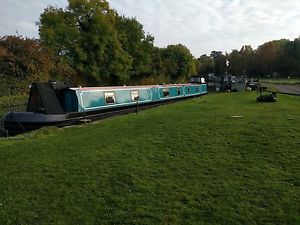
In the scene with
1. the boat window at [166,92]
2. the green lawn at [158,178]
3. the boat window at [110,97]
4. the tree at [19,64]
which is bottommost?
the green lawn at [158,178]

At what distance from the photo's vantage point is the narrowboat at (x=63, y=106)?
1492 cm

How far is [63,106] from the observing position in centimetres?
1656

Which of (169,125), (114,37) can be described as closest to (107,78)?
(114,37)

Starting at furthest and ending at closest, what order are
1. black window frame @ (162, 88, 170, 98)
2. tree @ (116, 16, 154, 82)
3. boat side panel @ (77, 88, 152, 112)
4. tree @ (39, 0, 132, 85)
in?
tree @ (116, 16, 154, 82) → tree @ (39, 0, 132, 85) → black window frame @ (162, 88, 170, 98) → boat side panel @ (77, 88, 152, 112)

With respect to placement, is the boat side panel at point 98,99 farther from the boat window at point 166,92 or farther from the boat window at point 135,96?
the boat window at point 166,92

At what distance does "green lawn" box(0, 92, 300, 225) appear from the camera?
203 inches

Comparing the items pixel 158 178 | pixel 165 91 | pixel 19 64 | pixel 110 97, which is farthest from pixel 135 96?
pixel 158 178

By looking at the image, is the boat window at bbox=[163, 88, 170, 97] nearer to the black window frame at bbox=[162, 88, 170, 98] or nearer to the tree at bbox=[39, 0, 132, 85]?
the black window frame at bbox=[162, 88, 170, 98]

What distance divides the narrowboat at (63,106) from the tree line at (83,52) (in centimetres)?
987

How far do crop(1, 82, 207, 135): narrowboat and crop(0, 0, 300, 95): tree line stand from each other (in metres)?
9.87

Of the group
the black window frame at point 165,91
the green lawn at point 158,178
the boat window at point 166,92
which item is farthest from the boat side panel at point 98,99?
the green lawn at point 158,178

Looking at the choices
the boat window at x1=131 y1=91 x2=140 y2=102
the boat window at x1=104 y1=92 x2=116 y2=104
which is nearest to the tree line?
the boat window at x1=131 y1=91 x2=140 y2=102

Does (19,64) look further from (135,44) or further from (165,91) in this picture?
(135,44)

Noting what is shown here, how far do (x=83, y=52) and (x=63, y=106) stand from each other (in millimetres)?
21144
